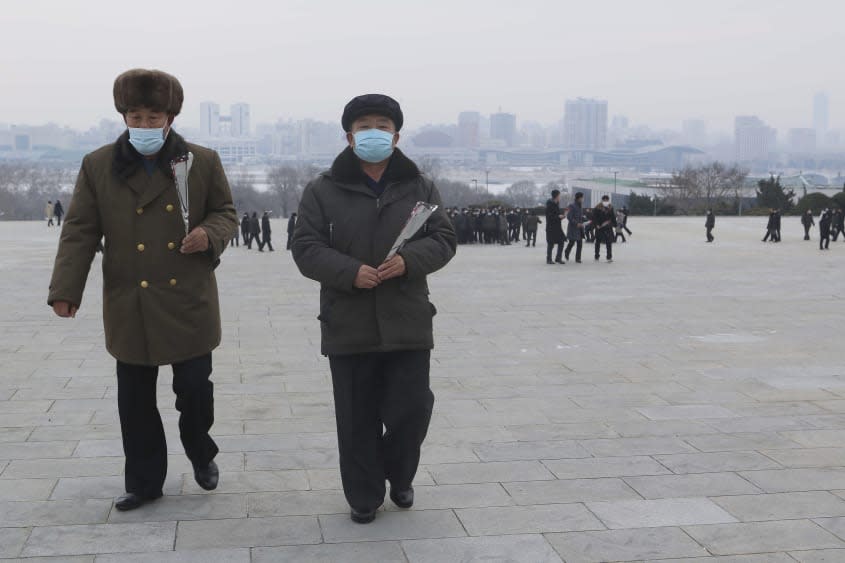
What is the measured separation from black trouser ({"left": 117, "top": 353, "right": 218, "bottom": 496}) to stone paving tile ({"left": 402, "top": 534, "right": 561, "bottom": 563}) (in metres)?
1.04

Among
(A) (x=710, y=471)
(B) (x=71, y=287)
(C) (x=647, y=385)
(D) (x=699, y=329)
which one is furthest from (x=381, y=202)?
(D) (x=699, y=329)

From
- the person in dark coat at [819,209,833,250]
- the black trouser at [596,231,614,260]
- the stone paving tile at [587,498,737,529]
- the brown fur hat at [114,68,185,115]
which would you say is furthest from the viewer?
the person in dark coat at [819,209,833,250]

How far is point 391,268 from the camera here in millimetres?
4246

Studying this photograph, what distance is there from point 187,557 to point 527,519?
133 centimetres

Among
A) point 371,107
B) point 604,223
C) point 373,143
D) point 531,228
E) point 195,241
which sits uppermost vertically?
point 371,107

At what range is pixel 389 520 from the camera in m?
4.39

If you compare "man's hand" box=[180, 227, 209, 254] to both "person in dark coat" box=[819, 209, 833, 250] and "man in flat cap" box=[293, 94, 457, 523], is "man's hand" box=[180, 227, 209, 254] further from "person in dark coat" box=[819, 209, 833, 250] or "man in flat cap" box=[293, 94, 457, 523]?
"person in dark coat" box=[819, 209, 833, 250]

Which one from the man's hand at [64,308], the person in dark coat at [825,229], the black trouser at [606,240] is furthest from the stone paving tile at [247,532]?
the person in dark coat at [825,229]

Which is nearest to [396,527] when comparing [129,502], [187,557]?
[187,557]

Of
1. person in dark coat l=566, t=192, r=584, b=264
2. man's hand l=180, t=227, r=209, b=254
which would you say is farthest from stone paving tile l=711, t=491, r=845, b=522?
person in dark coat l=566, t=192, r=584, b=264

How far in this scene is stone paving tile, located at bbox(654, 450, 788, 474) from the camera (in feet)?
17.0

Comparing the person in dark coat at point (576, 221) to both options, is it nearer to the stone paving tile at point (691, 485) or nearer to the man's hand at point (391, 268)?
the stone paving tile at point (691, 485)

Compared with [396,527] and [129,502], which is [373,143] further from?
[129,502]

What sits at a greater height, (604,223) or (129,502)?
(604,223)
